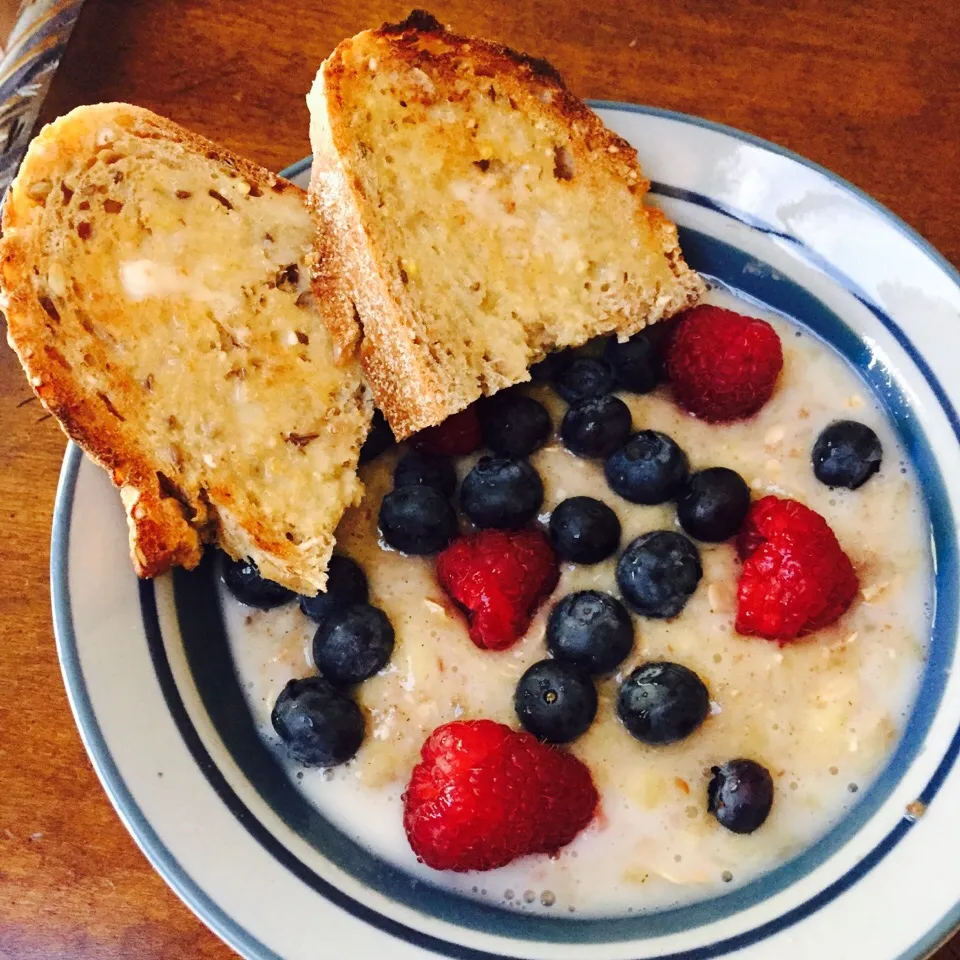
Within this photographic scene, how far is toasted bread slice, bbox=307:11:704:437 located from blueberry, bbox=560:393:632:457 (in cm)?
9

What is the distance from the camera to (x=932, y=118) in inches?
60.8

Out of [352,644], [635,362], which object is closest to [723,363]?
[635,362]

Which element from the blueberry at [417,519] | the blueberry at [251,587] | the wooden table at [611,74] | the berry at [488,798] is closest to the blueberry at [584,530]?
the blueberry at [417,519]

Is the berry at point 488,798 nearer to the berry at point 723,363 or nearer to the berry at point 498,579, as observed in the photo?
the berry at point 498,579

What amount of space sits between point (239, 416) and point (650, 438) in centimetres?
54

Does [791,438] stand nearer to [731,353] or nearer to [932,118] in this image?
[731,353]

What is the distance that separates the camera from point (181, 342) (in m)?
1.27

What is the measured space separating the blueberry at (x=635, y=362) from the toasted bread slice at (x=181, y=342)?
355mm

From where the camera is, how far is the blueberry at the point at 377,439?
1.38m

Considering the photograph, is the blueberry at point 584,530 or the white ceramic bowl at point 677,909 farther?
the blueberry at point 584,530

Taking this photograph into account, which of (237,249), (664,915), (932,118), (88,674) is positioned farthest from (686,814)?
(932,118)

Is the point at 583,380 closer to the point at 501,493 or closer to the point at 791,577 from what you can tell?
the point at 501,493

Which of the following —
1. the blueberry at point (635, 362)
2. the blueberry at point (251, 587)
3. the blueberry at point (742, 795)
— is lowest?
the blueberry at point (251, 587)

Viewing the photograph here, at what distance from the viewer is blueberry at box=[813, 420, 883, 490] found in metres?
1.31
